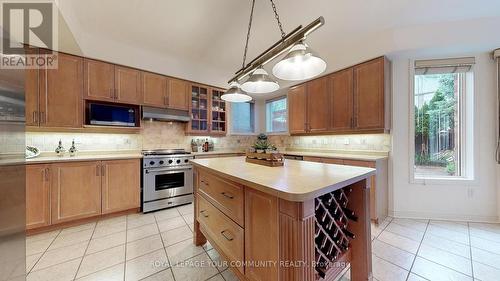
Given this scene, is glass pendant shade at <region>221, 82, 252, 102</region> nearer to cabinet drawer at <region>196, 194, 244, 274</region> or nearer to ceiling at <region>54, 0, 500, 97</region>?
ceiling at <region>54, 0, 500, 97</region>

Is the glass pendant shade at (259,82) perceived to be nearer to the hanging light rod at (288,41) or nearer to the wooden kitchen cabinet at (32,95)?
the hanging light rod at (288,41)

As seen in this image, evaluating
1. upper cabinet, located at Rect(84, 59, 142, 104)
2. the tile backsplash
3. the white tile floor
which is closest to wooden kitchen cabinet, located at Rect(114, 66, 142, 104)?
upper cabinet, located at Rect(84, 59, 142, 104)

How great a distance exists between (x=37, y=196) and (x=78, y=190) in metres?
0.37

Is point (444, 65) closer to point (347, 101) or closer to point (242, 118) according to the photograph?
point (347, 101)

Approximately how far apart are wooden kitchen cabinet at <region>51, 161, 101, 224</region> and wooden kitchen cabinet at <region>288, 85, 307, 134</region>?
3599mm

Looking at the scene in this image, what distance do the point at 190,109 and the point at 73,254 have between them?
8.71 ft

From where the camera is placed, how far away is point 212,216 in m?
1.65

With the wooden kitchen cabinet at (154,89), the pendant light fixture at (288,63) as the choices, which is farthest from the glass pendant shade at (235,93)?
the wooden kitchen cabinet at (154,89)

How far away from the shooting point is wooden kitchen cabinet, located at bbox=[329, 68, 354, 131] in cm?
307

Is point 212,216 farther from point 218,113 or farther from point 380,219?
point 218,113

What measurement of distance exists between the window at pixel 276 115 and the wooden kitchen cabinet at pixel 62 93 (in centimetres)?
392

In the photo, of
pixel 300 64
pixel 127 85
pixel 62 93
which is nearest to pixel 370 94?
pixel 300 64

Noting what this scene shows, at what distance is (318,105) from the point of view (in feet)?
11.8

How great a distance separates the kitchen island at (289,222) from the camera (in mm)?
916
